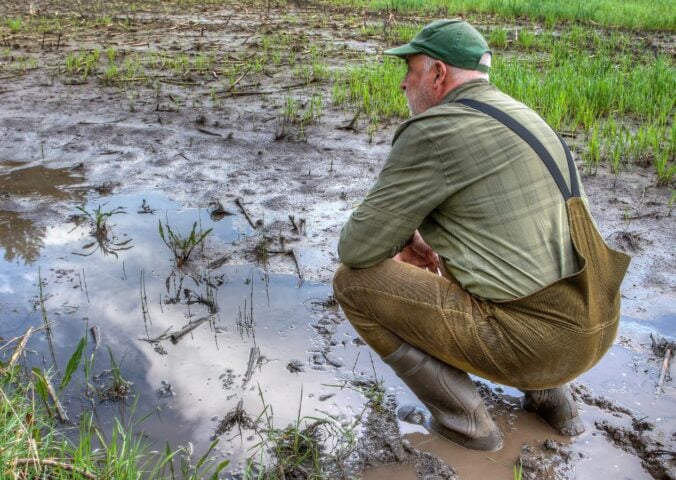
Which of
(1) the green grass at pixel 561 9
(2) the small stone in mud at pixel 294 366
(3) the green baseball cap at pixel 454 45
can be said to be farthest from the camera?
(1) the green grass at pixel 561 9

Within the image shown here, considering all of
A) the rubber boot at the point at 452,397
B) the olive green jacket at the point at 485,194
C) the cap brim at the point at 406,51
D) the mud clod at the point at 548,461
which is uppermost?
the cap brim at the point at 406,51

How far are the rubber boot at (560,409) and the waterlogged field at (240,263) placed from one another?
0.18 feet

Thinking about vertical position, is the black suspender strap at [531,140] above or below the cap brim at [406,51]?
below

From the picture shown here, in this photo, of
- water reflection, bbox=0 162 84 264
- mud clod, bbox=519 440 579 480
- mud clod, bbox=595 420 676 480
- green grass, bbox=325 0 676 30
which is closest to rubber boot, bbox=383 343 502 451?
mud clod, bbox=519 440 579 480

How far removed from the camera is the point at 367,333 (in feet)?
8.95

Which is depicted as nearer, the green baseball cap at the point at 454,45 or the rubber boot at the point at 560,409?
the green baseball cap at the point at 454,45

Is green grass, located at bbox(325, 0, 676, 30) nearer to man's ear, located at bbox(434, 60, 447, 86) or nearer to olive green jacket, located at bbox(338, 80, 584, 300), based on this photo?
man's ear, located at bbox(434, 60, 447, 86)

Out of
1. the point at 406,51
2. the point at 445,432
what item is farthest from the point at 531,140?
the point at 445,432

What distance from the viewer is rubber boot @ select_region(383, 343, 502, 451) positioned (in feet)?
8.55

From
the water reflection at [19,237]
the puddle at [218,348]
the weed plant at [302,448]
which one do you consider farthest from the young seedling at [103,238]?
the weed plant at [302,448]

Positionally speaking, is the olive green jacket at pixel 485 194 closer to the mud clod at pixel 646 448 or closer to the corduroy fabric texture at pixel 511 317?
the corduroy fabric texture at pixel 511 317

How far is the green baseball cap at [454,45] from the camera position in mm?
2398

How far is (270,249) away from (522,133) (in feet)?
6.99

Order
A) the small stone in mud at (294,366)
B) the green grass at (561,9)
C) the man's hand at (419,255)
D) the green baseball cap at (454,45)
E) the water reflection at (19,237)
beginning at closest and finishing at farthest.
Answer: the green baseball cap at (454,45) → the man's hand at (419,255) → the small stone in mud at (294,366) → the water reflection at (19,237) → the green grass at (561,9)
